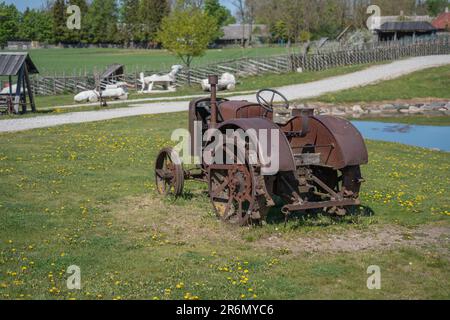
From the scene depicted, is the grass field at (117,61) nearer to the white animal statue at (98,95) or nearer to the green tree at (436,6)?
the white animal statue at (98,95)

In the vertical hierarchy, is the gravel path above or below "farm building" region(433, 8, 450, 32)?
below

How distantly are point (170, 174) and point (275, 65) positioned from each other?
33.2 metres

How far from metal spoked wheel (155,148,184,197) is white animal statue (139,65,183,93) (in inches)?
1024

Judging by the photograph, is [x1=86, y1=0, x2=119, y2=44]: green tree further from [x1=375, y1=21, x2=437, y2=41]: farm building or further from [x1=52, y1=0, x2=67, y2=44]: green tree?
[x1=375, y1=21, x2=437, y2=41]: farm building

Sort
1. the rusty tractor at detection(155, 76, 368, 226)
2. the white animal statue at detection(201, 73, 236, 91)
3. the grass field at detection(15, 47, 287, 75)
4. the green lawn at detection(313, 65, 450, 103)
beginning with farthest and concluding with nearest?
the grass field at detection(15, 47, 287, 75)
the white animal statue at detection(201, 73, 236, 91)
the green lawn at detection(313, 65, 450, 103)
the rusty tractor at detection(155, 76, 368, 226)

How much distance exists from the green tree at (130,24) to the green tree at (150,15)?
3.87 feet

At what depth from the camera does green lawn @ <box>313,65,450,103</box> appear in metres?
29.3

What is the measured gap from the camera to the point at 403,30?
5922 centimetres

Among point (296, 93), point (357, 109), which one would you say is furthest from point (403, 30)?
point (357, 109)

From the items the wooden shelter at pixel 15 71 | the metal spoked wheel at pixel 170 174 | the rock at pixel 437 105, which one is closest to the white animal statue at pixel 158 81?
the wooden shelter at pixel 15 71

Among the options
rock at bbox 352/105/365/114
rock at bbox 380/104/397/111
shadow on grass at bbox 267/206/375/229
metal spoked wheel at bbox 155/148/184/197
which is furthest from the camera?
rock at bbox 380/104/397/111

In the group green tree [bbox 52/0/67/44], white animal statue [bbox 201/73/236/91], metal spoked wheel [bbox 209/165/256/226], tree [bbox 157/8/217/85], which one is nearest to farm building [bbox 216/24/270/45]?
green tree [bbox 52/0/67/44]

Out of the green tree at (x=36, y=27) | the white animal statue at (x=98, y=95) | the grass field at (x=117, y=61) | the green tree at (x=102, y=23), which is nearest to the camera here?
the white animal statue at (x=98, y=95)

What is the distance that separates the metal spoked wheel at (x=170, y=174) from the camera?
10438 millimetres
